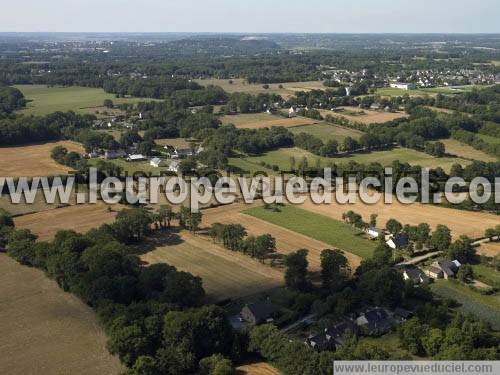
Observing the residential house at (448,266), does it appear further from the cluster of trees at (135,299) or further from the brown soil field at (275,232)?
the cluster of trees at (135,299)

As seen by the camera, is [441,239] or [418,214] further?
[418,214]

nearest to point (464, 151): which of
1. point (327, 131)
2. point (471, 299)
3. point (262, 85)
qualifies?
point (327, 131)

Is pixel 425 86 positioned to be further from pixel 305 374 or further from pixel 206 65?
pixel 305 374

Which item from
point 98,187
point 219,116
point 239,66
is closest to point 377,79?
point 239,66

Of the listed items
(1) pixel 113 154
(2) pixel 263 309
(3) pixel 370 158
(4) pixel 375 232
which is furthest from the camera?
(1) pixel 113 154

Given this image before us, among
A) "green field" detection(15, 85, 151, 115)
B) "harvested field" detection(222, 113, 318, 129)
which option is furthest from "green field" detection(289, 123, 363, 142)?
"green field" detection(15, 85, 151, 115)

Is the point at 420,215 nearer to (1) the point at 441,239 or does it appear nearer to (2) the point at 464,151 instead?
(1) the point at 441,239

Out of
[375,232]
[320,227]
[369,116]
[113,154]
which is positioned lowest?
[320,227]

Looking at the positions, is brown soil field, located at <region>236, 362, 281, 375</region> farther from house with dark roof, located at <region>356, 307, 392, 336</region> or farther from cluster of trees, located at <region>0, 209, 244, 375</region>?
house with dark roof, located at <region>356, 307, 392, 336</region>
